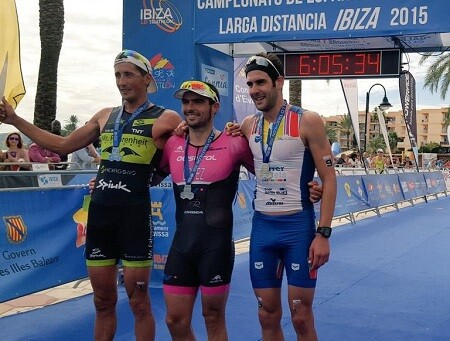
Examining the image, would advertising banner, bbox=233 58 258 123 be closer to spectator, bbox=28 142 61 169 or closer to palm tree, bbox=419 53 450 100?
spectator, bbox=28 142 61 169

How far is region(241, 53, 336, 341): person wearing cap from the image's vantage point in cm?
347

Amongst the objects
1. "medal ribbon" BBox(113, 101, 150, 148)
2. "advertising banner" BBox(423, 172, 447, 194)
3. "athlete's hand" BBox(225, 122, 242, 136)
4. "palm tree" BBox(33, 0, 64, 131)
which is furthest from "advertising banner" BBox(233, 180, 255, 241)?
"advertising banner" BBox(423, 172, 447, 194)

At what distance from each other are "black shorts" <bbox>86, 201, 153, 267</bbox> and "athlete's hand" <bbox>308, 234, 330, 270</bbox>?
1.16 m

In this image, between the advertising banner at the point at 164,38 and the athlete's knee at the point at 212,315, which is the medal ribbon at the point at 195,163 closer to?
the athlete's knee at the point at 212,315

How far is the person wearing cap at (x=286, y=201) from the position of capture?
3.47 m

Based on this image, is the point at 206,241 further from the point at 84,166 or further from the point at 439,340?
the point at 84,166

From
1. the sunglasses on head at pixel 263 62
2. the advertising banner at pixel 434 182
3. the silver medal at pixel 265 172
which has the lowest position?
the advertising banner at pixel 434 182

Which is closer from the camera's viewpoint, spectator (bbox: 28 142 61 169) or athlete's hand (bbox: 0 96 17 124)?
athlete's hand (bbox: 0 96 17 124)

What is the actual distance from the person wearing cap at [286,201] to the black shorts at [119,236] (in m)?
0.79

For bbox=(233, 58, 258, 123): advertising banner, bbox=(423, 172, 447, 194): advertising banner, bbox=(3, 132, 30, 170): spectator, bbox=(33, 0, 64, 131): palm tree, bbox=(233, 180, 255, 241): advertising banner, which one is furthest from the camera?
bbox=(423, 172, 447, 194): advertising banner

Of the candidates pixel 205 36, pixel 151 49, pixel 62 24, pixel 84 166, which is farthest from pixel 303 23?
pixel 62 24

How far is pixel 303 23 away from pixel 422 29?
1423 mm

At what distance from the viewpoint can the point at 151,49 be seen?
7969 mm

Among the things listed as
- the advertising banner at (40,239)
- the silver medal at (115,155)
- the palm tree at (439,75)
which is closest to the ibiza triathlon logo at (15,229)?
the advertising banner at (40,239)
